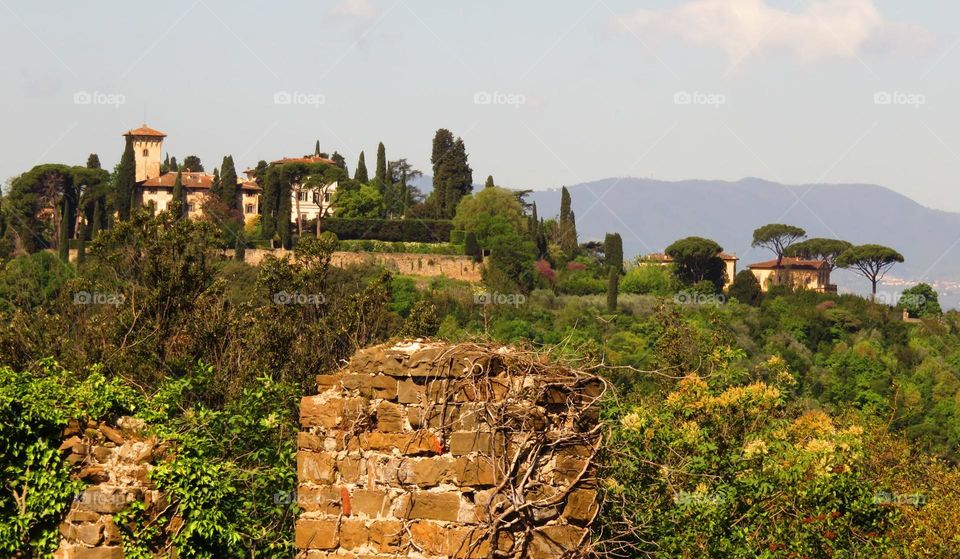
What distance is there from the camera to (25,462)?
7504mm

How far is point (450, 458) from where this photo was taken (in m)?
5.96

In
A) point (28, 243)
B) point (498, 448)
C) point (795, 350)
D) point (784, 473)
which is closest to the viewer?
point (498, 448)

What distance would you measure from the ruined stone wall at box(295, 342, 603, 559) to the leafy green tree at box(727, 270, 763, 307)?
75454mm

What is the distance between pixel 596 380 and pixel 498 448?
0.59 meters

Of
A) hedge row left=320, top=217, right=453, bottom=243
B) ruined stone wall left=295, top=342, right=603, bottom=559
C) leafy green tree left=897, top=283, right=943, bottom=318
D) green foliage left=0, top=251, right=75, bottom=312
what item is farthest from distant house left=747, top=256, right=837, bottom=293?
ruined stone wall left=295, top=342, right=603, bottom=559

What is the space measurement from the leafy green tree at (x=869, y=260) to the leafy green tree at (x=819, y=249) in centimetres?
101

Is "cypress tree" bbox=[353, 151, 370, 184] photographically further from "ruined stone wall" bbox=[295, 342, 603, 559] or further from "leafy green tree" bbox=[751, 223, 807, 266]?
"ruined stone wall" bbox=[295, 342, 603, 559]

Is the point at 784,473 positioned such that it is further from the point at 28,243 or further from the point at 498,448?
the point at 28,243

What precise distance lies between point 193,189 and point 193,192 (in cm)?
20

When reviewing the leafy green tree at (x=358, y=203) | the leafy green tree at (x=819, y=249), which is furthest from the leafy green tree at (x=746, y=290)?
the leafy green tree at (x=358, y=203)

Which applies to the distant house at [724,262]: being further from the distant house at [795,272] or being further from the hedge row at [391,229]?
the hedge row at [391,229]

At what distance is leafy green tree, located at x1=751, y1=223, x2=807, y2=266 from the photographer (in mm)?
106625

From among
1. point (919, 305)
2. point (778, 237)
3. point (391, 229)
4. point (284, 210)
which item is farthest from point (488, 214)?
point (778, 237)

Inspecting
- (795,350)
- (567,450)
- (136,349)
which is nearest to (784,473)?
(567,450)
